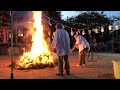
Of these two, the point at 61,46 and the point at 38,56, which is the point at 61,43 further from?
the point at 38,56

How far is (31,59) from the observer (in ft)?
48.9

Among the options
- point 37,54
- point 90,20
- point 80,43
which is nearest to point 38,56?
point 37,54

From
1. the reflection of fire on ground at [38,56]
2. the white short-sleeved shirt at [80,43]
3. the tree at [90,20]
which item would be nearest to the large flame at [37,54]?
the reflection of fire on ground at [38,56]

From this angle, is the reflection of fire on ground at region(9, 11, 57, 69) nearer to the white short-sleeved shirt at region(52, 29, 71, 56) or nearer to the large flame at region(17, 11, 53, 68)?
the large flame at region(17, 11, 53, 68)

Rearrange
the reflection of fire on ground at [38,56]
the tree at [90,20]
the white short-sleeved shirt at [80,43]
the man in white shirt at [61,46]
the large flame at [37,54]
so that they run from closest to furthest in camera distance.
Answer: the man in white shirt at [61,46], the reflection of fire on ground at [38,56], the large flame at [37,54], the white short-sleeved shirt at [80,43], the tree at [90,20]

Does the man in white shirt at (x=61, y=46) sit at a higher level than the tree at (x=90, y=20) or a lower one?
lower

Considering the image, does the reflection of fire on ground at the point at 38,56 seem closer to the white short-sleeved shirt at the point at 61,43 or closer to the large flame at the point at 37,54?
the large flame at the point at 37,54

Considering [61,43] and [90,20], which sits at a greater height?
[90,20]

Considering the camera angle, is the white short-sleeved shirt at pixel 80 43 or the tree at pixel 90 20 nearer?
the white short-sleeved shirt at pixel 80 43

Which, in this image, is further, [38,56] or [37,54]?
[37,54]

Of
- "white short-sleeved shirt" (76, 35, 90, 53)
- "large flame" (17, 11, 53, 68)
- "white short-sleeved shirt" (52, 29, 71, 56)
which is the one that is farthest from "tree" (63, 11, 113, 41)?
"white short-sleeved shirt" (52, 29, 71, 56)
